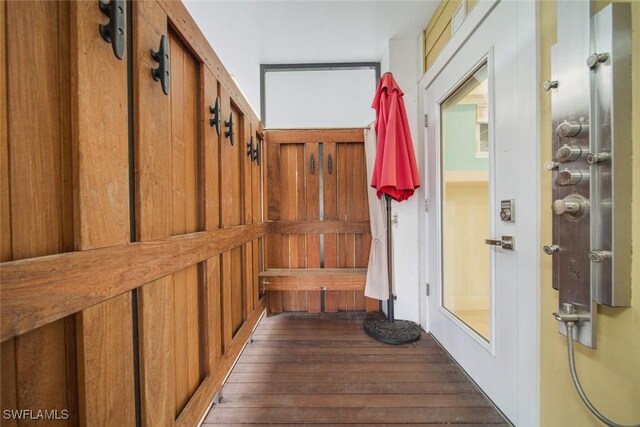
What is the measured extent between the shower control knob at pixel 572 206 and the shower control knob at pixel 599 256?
13 centimetres

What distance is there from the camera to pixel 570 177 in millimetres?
795

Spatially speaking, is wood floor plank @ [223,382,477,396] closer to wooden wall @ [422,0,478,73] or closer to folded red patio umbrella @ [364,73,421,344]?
folded red patio umbrella @ [364,73,421,344]

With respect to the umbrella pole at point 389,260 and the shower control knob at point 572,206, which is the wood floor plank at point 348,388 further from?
the shower control knob at point 572,206

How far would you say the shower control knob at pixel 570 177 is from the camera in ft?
2.58

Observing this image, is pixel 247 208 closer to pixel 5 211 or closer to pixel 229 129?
pixel 229 129

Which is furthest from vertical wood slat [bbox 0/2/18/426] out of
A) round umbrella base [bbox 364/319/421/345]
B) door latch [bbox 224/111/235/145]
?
round umbrella base [bbox 364/319/421/345]

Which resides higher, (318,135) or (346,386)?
(318,135)

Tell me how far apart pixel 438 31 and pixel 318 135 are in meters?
1.27

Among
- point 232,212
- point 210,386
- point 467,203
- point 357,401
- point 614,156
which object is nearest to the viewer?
point 614,156

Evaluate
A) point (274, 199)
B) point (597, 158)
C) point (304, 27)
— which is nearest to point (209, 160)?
point (274, 199)

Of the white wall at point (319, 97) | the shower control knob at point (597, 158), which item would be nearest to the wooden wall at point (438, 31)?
the white wall at point (319, 97)

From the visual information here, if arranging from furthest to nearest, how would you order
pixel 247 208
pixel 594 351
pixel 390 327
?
pixel 390 327
pixel 247 208
pixel 594 351

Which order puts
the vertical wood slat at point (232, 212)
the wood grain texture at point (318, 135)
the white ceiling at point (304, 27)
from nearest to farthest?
the vertical wood slat at point (232, 212)
the white ceiling at point (304, 27)
the wood grain texture at point (318, 135)

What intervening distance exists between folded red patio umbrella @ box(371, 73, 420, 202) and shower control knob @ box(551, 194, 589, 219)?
1098 mm
